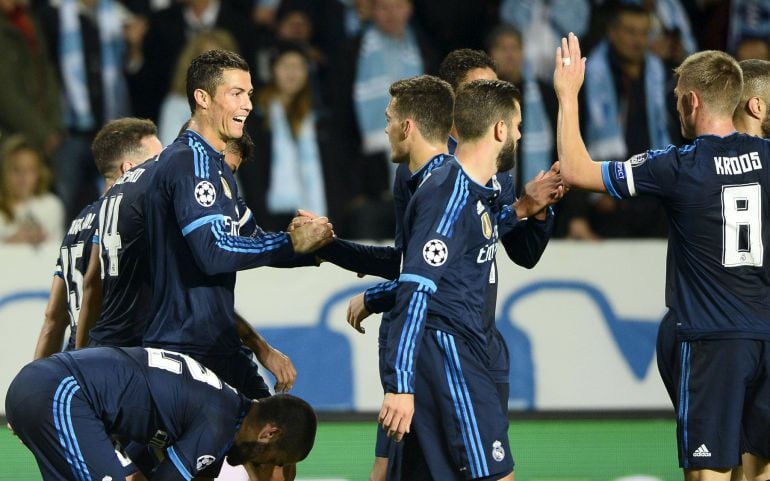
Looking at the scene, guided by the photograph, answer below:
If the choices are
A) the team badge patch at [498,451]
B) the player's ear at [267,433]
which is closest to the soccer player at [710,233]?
the team badge patch at [498,451]

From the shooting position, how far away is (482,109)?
4.69 metres

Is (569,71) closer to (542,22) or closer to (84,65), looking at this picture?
(542,22)

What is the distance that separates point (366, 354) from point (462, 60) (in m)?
3.53

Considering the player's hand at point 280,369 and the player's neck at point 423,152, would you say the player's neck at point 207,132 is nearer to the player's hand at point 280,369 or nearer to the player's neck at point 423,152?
the player's neck at point 423,152

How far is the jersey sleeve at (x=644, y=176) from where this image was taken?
494cm

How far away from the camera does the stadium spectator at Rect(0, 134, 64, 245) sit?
29.8ft

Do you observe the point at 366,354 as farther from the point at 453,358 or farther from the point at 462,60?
the point at 453,358

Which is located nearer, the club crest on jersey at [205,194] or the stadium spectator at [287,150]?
the club crest on jersey at [205,194]

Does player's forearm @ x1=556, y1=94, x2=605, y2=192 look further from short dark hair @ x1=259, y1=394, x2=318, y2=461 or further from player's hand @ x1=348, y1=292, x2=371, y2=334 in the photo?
short dark hair @ x1=259, y1=394, x2=318, y2=461

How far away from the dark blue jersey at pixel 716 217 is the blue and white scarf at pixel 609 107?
15.7 ft

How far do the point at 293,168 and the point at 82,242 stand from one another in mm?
4000

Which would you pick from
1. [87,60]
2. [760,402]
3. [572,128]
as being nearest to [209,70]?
[572,128]

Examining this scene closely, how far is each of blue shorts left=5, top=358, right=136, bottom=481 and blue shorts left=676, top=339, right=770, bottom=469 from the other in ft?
7.52

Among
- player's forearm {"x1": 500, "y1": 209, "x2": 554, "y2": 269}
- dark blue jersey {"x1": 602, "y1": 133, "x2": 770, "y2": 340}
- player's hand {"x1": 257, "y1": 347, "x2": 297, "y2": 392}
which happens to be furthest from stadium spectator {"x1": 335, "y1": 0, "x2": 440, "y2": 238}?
dark blue jersey {"x1": 602, "y1": 133, "x2": 770, "y2": 340}
